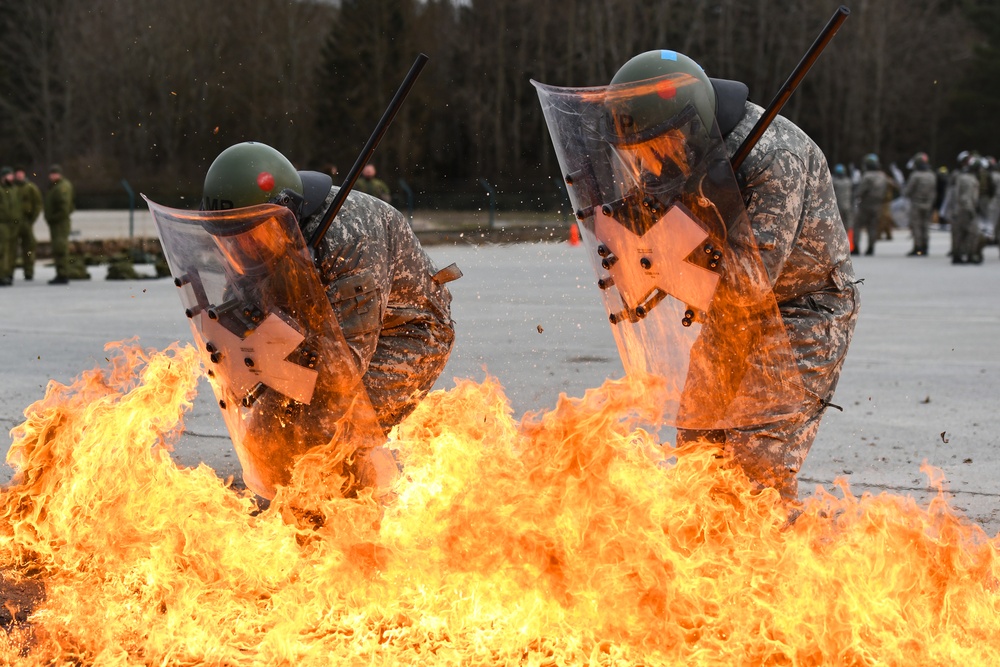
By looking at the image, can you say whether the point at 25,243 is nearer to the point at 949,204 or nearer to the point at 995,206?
the point at 949,204

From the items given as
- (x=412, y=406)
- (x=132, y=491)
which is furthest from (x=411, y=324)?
(x=132, y=491)

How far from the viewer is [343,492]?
4.67m

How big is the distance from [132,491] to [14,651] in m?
0.82

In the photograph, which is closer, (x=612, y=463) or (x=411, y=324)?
(x=612, y=463)

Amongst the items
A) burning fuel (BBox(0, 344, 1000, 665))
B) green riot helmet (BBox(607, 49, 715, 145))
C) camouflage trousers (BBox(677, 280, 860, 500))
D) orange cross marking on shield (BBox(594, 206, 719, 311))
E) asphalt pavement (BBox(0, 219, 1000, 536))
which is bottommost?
asphalt pavement (BBox(0, 219, 1000, 536))

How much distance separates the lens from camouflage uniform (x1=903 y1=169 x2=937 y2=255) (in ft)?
78.9

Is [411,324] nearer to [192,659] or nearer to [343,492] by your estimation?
[343,492]

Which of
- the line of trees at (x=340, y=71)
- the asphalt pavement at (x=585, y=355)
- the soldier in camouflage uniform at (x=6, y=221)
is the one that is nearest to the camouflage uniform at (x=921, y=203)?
the asphalt pavement at (x=585, y=355)

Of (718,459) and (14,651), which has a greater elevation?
(718,459)

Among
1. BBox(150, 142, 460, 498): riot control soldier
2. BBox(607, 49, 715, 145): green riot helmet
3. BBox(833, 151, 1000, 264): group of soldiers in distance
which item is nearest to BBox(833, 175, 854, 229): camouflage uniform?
BBox(833, 151, 1000, 264): group of soldiers in distance

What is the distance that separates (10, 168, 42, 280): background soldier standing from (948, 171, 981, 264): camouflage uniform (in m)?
14.9

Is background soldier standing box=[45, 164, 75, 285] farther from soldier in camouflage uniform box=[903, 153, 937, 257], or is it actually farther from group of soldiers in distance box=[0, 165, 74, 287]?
soldier in camouflage uniform box=[903, 153, 937, 257]

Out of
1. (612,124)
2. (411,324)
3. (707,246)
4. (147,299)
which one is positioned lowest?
(147,299)

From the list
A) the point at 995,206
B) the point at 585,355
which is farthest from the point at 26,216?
the point at 995,206
